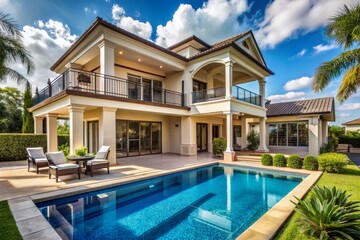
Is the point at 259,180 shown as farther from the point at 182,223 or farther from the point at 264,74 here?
the point at 264,74

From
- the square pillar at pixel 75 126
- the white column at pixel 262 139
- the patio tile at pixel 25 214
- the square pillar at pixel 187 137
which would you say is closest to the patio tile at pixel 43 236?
the patio tile at pixel 25 214

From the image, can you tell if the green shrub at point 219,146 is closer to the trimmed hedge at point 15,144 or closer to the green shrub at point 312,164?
the green shrub at point 312,164

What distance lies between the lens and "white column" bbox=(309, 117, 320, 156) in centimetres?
1595

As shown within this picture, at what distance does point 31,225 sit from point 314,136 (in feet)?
62.9

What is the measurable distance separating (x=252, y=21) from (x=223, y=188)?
13626 mm

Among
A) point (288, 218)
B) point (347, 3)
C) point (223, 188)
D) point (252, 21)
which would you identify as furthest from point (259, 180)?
point (252, 21)

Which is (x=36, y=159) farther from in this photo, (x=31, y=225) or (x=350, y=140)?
(x=350, y=140)

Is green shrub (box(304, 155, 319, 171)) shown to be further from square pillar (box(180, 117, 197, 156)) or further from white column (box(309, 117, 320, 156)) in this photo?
square pillar (box(180, 117, 197, 156))

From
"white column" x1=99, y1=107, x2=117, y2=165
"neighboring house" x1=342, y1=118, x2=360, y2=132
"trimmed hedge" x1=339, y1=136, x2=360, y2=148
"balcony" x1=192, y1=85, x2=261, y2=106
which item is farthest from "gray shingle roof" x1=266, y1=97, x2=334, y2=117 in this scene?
"neighboring house" x1=342, y1=118, x2=360, y2=132

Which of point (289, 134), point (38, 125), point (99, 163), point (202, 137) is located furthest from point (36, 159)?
point (289, 134)

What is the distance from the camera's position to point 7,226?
384cm

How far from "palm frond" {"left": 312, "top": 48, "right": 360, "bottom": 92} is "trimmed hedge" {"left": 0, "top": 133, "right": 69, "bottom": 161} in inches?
759

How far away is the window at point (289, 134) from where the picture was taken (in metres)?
18.1

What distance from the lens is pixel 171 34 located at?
1800 cm
